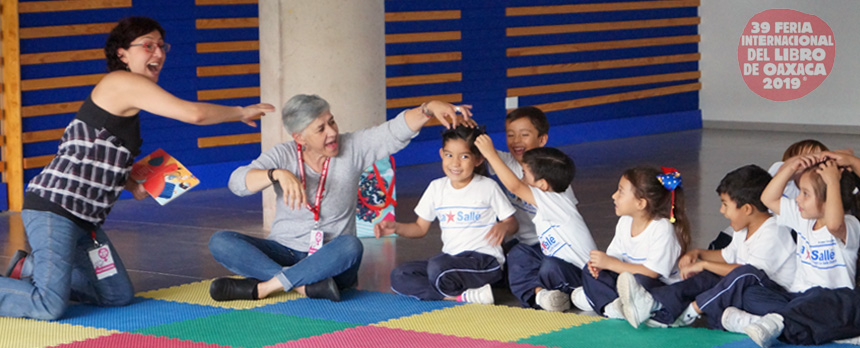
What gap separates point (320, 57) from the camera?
263 inches

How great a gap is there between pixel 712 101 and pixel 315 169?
33.9 feet

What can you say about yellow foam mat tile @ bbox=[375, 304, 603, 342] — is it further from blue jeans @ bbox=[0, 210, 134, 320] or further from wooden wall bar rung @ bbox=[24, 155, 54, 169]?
wooden wall bar rung @ bbox=[24, 155, 54, 169]

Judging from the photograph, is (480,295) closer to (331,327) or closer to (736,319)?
(331,327)

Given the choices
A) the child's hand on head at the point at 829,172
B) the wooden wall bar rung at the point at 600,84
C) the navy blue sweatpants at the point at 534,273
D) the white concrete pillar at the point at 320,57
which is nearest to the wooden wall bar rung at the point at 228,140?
the white concrete pillar at the point at 320,57

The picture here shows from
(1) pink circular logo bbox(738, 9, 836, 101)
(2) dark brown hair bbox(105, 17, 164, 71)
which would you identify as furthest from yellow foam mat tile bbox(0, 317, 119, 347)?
(1) pink circular logo bbox(738, 9, 836, 101)

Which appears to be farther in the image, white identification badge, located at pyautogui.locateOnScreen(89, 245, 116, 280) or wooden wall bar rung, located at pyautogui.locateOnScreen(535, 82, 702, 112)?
wooden wall bar rung, located at pyautogui.locateOnScreen(535, 82, 702, 112)

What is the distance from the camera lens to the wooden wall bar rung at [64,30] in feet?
26.0

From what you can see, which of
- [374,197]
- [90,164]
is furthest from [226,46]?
[90,164]

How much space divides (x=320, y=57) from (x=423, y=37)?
435 cm

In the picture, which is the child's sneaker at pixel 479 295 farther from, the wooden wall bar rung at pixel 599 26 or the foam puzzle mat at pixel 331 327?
the wooden wall bar rung at pixel 599 26

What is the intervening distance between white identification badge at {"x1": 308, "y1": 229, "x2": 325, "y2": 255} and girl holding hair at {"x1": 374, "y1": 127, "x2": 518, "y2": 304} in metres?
0.28

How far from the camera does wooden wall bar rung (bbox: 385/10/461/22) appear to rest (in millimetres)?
10617

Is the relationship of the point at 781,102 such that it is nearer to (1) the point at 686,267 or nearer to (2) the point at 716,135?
(2) the point at 716,135

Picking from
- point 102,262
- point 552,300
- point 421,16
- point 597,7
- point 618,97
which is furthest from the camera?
point 618,97
